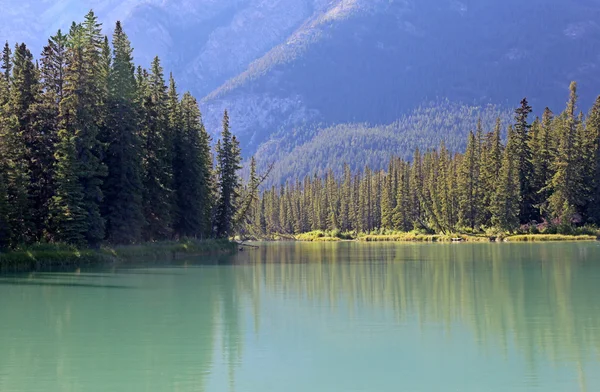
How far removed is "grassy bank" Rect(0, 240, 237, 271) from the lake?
273 inches

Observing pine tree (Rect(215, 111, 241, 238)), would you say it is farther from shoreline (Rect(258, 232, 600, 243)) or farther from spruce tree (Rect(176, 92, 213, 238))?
shoreline (Rect(258, 232, 600, 243))

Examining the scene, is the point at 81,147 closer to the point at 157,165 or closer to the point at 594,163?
the point at 157,165

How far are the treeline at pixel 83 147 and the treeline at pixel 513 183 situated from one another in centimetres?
4960

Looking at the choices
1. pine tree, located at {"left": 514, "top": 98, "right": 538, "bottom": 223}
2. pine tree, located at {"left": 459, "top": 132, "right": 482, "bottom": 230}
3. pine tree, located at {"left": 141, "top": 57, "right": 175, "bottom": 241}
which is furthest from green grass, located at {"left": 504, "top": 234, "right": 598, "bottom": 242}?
pine tree, located at {"left": 141, "top": 57, "right": 175, "bottom": 241}

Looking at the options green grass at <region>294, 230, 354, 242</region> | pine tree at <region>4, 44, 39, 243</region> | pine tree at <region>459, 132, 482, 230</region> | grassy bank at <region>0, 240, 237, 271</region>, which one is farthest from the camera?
green grass at <region>294, 230, 354, 242</region>

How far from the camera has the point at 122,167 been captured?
5675 centimetres

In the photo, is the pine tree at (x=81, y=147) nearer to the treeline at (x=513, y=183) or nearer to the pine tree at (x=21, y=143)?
the pine tree at (x=21, y=143)

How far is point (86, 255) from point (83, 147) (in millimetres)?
7250

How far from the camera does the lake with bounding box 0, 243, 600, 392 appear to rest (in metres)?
16.8

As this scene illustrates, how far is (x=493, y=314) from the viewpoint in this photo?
2605 centimetres

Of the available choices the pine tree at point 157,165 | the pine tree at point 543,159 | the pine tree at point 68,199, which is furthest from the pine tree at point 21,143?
the pine tree at point 543,159

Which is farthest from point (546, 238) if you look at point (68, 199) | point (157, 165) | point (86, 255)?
point (68, 199)

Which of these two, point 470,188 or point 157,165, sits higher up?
point 470,188

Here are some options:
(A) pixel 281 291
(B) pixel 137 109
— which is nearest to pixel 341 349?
(A) pixel 281 291
